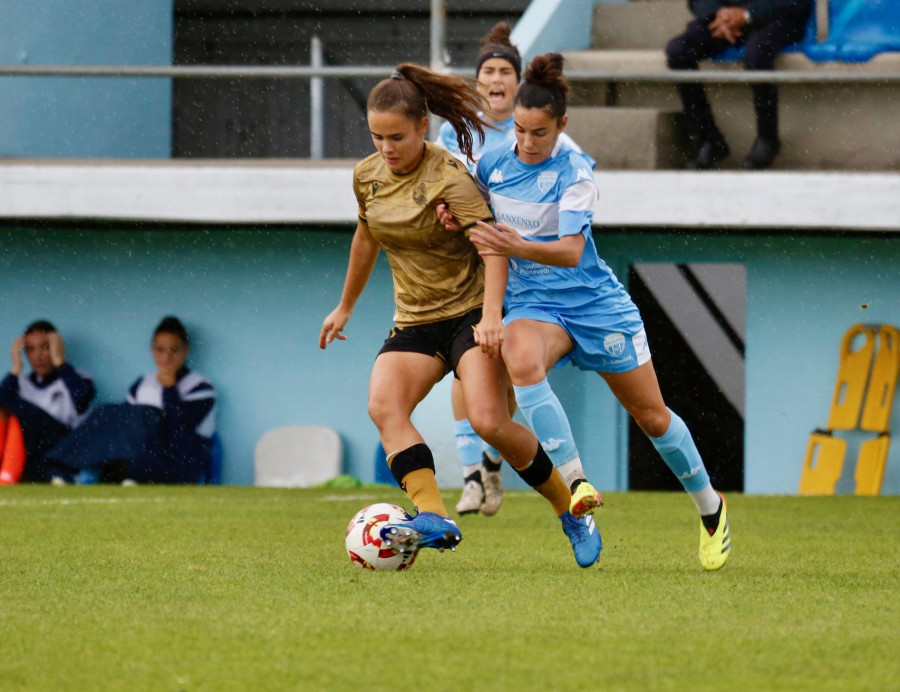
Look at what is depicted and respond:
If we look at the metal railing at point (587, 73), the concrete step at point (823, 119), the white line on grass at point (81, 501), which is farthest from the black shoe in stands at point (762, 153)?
the white line on grass at point (81, 501)

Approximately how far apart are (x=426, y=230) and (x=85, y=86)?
29.7 ft

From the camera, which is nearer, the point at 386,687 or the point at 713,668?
the point at 386,687

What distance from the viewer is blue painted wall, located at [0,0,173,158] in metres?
12.6

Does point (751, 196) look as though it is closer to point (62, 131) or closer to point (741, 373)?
point (741, 373)

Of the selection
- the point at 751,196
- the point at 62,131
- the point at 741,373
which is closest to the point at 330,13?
the point at 62,131

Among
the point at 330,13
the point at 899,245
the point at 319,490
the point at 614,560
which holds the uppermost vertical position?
the point at 330,13

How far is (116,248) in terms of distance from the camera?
12.3 meters

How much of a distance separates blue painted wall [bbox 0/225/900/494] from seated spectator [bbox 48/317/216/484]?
0.43m

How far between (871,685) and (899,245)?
8.74 metres

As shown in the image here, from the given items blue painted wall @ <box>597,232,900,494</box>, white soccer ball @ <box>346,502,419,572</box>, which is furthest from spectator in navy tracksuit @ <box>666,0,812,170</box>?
white soccer ball @ <box>346,502,419,572</box>

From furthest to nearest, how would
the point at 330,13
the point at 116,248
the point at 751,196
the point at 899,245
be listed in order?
1. the point at 330,13
2. the point at 116,248
3. the point at 899,245
4. the point at 751,196

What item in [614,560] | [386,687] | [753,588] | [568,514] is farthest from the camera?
[614,560]

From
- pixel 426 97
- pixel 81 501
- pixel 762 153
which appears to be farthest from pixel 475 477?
pixel 762 153

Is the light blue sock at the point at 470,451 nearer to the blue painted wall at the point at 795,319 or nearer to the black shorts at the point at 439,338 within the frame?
the black shorts at the point at 439,338
